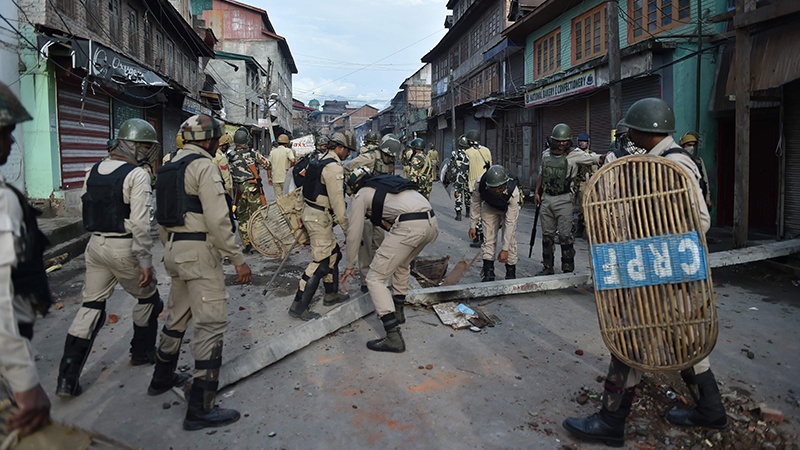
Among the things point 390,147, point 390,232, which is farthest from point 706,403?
point 390,147

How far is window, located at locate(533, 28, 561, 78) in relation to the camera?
18.5 meters

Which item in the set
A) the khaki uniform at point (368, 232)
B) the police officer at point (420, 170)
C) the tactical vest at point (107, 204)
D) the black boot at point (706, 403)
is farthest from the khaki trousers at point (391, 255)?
the police officer at point (420, 170)

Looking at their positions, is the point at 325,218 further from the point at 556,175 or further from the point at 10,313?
the point at 10,313

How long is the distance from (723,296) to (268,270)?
5796 millimetres

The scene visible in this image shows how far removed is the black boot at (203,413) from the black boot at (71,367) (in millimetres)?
971

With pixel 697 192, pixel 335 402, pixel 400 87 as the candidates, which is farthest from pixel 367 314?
pixel 400 87

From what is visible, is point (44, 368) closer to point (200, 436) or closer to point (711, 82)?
point (200, 436)

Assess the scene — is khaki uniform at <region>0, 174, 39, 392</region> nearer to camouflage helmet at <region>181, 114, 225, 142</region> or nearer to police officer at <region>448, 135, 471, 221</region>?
camouflage helmet at <region>181, 114, 225, 142</region>

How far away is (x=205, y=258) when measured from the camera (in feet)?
11.5

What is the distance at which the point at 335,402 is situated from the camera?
144 inches

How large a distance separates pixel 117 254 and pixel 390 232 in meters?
2.08

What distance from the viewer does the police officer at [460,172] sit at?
11.4 m

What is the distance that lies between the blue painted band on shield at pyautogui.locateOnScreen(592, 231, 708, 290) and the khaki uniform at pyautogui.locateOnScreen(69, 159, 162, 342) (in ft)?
9.87

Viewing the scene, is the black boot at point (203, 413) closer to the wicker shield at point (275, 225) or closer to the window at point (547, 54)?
the wicker shield at point (275, 225)
